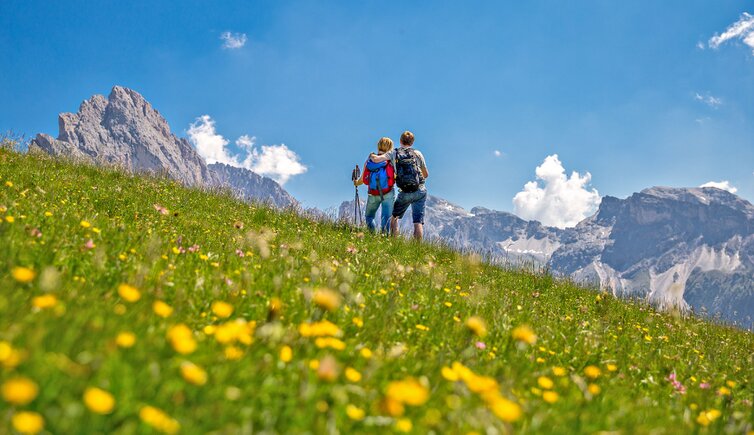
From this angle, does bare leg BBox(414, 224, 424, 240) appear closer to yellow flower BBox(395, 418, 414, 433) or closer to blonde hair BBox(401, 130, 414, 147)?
blonde hair BBox(401, 130, 414, 147)

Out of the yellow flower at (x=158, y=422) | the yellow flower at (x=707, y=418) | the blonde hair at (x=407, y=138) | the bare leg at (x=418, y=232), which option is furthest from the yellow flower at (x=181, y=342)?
the blonde hair at (x=407, y=138)

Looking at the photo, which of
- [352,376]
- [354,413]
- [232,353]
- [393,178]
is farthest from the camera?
[393,178]

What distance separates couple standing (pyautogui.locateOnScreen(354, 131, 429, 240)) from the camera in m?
12.5

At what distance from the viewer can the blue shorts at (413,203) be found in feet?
42.0

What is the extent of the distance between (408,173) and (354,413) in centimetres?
1085

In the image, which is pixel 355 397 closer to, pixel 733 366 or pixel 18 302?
pixel 18 302

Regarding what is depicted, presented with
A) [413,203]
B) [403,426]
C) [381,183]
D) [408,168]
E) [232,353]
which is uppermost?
[408,168]

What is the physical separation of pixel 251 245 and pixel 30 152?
9.66 metres

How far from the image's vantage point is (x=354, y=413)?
6.29 feet

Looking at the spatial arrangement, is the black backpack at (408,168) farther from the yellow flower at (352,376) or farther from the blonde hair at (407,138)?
the yellow flower at (352,376)

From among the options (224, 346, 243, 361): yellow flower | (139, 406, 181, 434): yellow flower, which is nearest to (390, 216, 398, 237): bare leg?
(224, 346, 243, 361): yellow flower

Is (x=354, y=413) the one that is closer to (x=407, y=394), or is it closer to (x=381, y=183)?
(x=407, y=394)

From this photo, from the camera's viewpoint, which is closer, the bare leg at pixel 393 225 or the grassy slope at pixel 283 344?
the grassy slope at pixel 283 344

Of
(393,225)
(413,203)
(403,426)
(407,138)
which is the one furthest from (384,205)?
(403,426)
